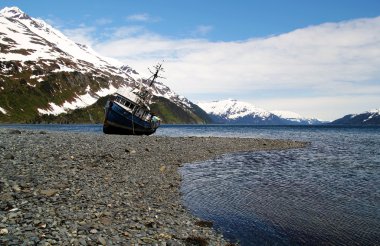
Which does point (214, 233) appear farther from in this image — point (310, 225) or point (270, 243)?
point (310, 225)

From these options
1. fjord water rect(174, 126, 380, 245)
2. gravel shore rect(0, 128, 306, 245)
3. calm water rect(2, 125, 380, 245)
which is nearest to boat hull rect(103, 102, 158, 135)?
calm water rect(2, 125, 380, 245)

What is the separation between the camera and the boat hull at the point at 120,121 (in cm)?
7806

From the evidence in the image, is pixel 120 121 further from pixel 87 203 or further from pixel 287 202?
pixel 87 203

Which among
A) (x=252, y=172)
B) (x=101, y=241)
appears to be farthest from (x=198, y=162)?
(x=101, y=241)

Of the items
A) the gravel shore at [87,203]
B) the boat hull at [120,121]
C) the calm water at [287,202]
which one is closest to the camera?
the gravel shore at [87,203]

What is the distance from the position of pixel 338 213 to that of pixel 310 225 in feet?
11.7

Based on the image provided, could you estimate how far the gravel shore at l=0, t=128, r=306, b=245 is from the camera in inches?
550

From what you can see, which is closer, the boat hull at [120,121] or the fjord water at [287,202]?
the fjord water at [287,202]

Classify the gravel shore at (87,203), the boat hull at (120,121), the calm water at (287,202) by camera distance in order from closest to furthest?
the gravel shore at (87,203), the calm water at (287,202), the boat hull at (120,121)

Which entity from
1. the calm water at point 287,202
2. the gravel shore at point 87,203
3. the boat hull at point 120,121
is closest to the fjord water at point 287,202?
the calm water at point 287,202

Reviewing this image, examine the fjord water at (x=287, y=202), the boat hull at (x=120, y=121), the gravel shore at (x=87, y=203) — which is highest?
the boat hull at (x=120, y=121)

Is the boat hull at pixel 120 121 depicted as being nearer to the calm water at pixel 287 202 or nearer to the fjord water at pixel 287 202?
the calm water at pixel 287 202

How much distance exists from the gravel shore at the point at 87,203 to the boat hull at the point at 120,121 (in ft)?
147

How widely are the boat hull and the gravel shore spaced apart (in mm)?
44658
